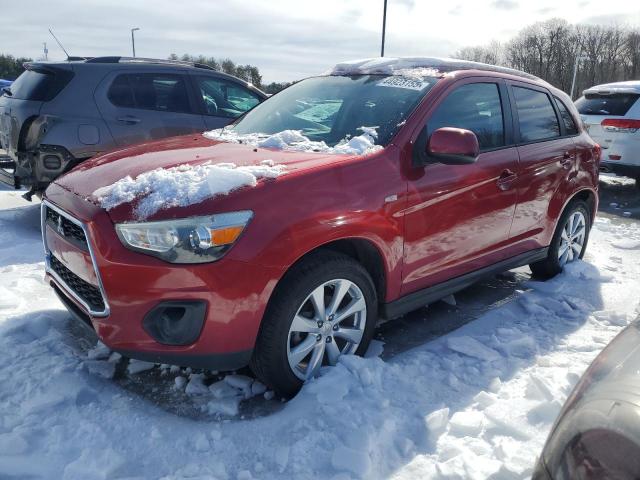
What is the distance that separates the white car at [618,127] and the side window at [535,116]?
4.89 metres

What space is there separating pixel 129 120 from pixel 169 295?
12.5 ft

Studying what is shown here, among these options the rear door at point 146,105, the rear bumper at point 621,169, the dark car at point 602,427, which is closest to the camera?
the dark car at point 602,427

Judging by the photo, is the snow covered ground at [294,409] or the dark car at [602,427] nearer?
the dark car at [602,427]

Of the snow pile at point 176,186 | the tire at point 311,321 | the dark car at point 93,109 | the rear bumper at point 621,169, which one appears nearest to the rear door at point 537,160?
the tire at point 311,321

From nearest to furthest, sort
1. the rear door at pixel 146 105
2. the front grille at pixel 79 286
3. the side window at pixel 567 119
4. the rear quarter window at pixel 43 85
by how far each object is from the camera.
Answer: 1. the front grille at pixel 79 286
2. the side window at pixel 567 119
3. the rear quarter window at pixel 43 85
4. the rear door at pixel 146 105

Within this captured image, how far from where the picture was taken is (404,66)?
12.0 ft

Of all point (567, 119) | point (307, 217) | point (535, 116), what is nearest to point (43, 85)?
point (307, 217)

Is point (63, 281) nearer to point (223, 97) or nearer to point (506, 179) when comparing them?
point (506, 179)

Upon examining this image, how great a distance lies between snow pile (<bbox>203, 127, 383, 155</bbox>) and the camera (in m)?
2.96

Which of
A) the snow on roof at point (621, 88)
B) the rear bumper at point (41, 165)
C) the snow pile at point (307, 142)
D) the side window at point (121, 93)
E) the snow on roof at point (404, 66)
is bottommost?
the rear bumper at point (41, 165)

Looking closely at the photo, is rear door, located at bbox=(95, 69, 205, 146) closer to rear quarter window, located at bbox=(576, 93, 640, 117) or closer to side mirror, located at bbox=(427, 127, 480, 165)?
side mirror, located at bbox=(427, 127, 480, 165)

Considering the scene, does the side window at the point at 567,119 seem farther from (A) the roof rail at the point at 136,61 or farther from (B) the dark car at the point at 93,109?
(A) the roof rail at the point at 136,61

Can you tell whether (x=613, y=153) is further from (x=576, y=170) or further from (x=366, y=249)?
(x=366, y=249)

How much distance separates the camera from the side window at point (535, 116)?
4.01 meters
